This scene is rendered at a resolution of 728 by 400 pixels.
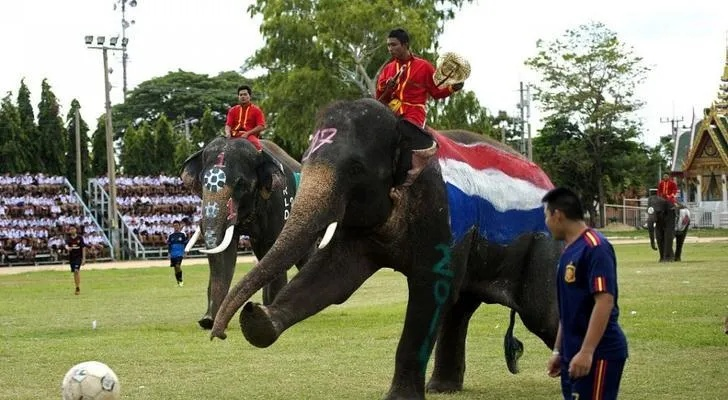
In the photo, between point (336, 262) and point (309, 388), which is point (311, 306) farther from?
point (309, 388)

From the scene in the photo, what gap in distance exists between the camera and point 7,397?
1032cm

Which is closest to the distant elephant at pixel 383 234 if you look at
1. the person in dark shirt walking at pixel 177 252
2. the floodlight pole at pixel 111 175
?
the person in dark shirt walking at pixel 177 252

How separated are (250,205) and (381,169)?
7203 millimetres

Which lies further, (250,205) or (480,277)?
(250,205)

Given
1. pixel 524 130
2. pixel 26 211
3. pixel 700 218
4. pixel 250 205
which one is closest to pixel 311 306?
pixel 250 205

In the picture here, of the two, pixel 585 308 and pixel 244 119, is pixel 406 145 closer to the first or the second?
pixel 585 308

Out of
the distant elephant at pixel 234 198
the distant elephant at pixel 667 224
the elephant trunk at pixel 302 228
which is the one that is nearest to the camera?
the elephant trunk at pixel 302 228

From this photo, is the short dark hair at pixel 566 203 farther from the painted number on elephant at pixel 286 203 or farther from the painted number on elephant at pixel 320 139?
the painted number on elephant at pixel 286 203

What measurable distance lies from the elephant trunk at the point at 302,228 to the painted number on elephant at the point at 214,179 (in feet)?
22.0

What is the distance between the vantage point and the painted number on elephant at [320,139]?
30.7 ft

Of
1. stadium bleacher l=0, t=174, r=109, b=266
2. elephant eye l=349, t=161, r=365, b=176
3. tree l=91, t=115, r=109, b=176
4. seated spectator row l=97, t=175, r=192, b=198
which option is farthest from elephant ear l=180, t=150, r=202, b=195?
tree l=91, t=115, r=109, b=176

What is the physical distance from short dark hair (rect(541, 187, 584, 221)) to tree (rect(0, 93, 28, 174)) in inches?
1816

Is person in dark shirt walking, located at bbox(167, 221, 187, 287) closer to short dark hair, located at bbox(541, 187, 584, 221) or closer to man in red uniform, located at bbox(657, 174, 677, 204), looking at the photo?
man in red uniform, located at bbox(657, 174, 677, 204)

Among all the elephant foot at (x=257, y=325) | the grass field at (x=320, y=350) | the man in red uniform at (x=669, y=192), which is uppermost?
the man in red uniform at (x=669, y=192)
